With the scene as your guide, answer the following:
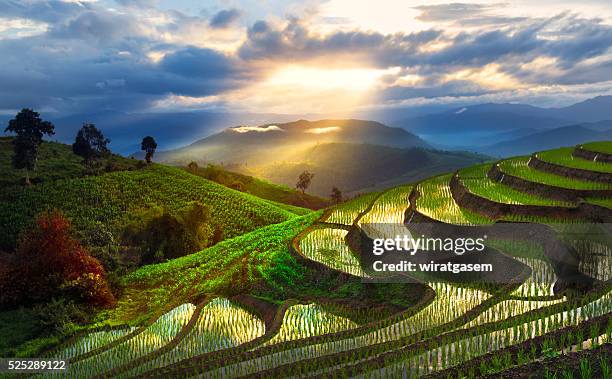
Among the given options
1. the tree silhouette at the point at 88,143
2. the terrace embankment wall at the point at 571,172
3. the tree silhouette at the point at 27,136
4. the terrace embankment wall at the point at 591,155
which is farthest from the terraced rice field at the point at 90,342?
the tree silhouette at the point at 88,143

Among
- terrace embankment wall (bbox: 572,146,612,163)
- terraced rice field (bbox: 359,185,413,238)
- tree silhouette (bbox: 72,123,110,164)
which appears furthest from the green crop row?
tree silhouette (bbox: 72,123,110,164)

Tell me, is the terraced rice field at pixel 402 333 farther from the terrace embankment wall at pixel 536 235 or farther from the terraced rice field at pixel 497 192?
the terraced rice field at pixel 497 192

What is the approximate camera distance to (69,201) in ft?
179

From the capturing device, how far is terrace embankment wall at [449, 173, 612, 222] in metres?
23.2

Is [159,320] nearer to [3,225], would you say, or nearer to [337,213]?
[337,213]

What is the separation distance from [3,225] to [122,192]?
44.8ft

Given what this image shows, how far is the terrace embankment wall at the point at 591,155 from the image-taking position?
36.1 m

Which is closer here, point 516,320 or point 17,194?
point 516,320

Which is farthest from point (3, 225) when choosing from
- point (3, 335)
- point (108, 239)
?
point (3, 335)

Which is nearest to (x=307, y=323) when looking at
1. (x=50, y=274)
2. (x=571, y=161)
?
(x=50, y=274)

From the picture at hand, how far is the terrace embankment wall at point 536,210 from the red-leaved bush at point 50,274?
23.0m

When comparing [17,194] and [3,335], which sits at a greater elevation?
[17,194]

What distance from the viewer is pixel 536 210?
25.2 meters

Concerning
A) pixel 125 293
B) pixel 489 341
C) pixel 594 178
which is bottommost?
pixel 125 293
